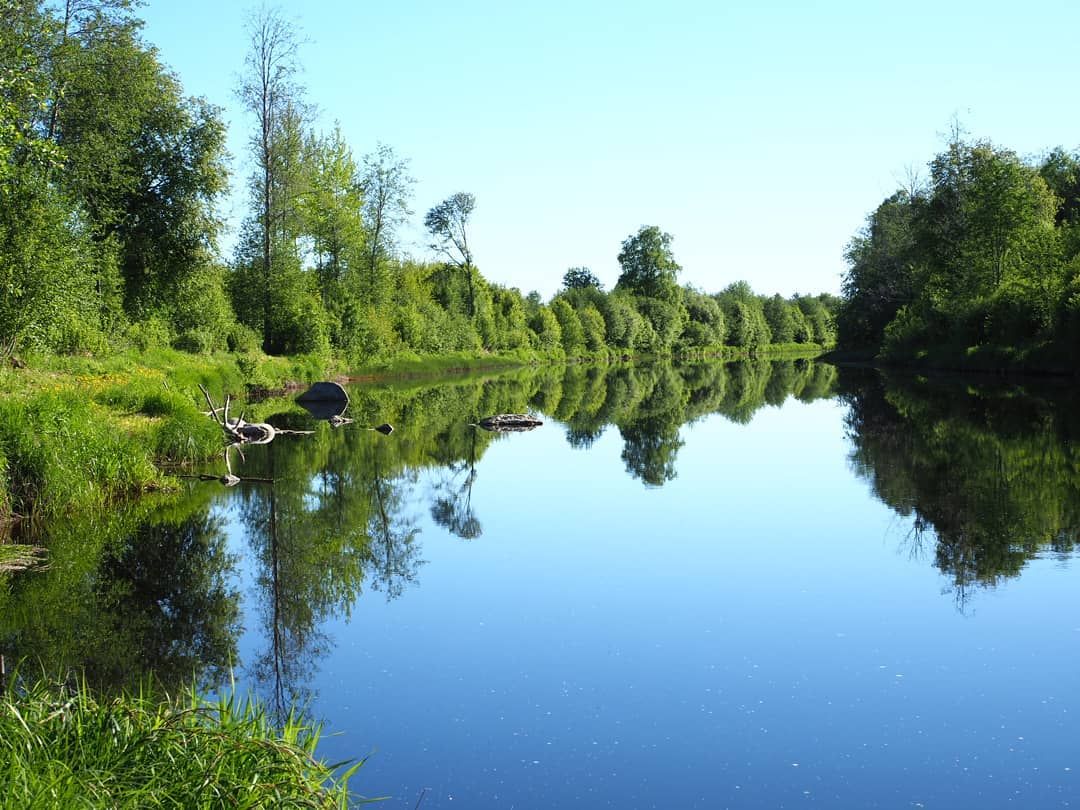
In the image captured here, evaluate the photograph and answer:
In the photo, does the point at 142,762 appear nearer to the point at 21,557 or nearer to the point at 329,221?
the point at 21,557

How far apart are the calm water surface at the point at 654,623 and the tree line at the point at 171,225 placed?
7.61m

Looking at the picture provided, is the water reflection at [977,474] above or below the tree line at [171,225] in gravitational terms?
below

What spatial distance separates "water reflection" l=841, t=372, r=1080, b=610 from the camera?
11.0 metres

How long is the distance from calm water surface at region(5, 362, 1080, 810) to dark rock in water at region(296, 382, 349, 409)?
14.1m

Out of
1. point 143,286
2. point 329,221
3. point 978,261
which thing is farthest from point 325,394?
point 978,261

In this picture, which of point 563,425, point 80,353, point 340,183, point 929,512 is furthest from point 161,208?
point 929,512

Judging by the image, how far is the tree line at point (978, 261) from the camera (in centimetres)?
3831

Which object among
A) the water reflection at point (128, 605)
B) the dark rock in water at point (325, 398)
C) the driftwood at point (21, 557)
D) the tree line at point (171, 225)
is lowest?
the water reflection at point (128, 605)

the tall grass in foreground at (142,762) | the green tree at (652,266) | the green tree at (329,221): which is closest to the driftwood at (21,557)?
the tall grass in foreground at (142,762)

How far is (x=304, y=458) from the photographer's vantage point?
19.4m

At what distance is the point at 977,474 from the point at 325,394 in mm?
23742

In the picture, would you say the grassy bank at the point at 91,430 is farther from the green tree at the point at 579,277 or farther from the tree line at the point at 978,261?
the green tree at the point at 579,277

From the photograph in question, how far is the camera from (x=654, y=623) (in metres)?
8.73

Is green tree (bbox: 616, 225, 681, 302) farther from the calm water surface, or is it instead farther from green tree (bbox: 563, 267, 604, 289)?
the calm water surface
